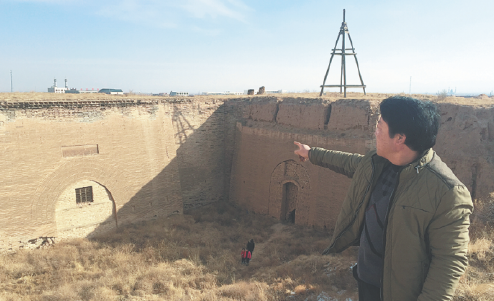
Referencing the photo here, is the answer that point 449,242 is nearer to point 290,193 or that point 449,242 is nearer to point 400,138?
point 400,138

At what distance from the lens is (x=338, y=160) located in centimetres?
306

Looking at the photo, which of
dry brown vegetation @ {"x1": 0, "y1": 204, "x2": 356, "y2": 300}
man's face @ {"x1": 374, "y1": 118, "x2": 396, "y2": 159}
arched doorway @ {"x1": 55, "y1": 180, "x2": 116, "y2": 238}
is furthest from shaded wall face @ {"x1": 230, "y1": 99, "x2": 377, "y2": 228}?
man's face @ {"x1": 374, "y1": 118, "x2": 396, "y2": 159}

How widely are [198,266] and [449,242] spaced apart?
27.8 feet

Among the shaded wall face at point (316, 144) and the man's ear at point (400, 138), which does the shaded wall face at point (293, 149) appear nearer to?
the shaded wall face at point (316, 144)

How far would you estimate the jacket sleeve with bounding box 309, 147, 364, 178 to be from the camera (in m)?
2.94

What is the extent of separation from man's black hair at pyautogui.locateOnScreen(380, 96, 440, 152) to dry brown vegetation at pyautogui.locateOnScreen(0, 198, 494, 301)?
3.98 meters

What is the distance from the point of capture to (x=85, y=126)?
38.7ft

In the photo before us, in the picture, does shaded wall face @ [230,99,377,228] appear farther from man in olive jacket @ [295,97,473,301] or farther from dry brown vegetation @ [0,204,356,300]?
man in olive jacket @ [295,97,473,301]

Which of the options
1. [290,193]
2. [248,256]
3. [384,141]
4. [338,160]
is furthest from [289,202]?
[384,141]

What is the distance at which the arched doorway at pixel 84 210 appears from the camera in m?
11.3

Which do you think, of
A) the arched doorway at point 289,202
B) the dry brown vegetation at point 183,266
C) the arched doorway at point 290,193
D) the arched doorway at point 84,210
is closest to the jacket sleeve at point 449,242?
the dry brown vegetation at point 183,266

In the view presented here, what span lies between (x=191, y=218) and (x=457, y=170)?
971cm

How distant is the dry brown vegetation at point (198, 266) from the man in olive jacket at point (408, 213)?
3.56 meters

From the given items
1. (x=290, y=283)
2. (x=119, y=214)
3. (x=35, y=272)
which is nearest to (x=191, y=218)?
(x=119, y=214)
